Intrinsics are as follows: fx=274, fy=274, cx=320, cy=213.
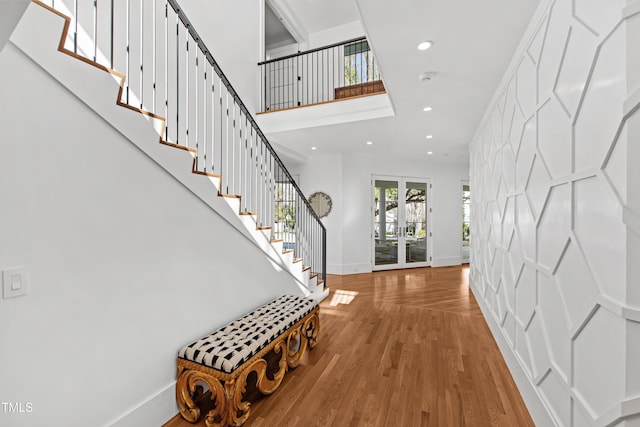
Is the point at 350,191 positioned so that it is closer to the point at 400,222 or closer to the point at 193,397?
the point at 400,222

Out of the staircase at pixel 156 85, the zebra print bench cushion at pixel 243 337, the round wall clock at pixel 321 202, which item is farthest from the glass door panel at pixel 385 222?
the zebra print bench cushion at pixel 243 337

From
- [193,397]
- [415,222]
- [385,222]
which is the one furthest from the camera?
[415,222]

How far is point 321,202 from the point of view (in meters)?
6.19

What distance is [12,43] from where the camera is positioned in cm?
111

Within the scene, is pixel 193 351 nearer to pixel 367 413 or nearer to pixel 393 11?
pixel 367 413

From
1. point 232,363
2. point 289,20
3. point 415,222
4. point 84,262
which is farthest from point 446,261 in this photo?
point 84,262

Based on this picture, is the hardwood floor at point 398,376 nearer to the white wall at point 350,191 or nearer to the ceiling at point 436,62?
the white wall at point 350,191

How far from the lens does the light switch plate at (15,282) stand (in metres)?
1.09

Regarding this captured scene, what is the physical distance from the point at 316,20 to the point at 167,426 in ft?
24.1

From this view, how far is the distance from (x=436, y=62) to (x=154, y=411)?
3.36m

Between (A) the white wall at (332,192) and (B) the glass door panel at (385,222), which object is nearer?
(A) the white wall at (332,192)

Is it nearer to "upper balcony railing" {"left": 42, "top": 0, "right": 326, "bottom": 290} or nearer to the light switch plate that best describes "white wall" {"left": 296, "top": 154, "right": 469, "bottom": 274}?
"upper balcony railing" {"left": 42, "top": 0, "right": 326, "bottom": 290}

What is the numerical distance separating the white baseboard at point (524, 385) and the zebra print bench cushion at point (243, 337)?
5.59ft

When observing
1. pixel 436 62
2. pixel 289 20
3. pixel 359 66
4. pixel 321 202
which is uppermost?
pixel 289 20
